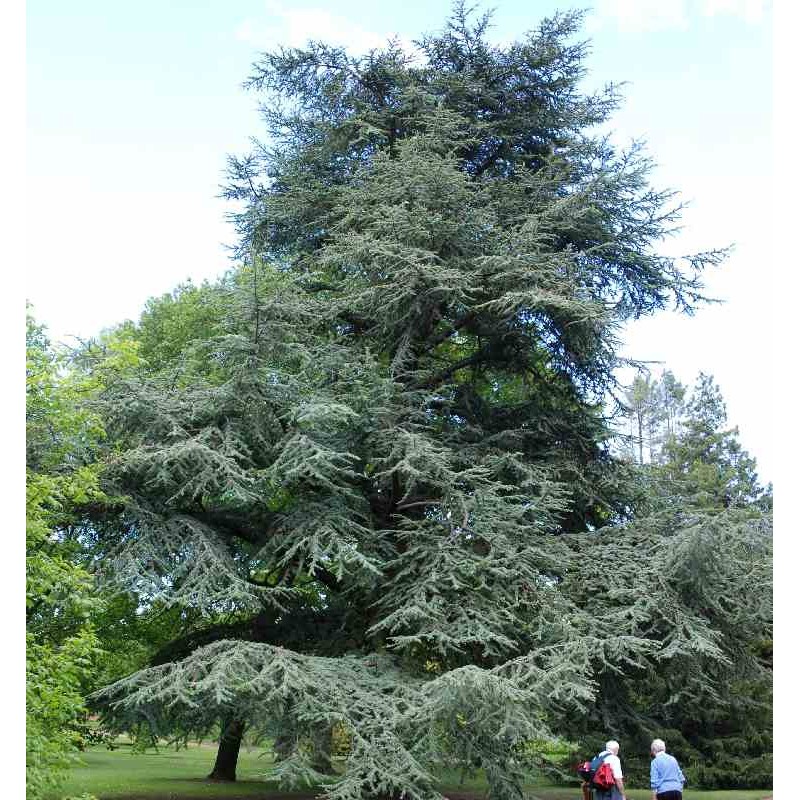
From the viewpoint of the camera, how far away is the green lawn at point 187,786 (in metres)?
18.3

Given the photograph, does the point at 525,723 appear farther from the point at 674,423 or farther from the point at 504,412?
the point at 674,423

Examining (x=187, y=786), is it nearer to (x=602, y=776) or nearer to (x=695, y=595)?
(x=602, y=776)

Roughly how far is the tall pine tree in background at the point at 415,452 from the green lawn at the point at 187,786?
2.15 metres

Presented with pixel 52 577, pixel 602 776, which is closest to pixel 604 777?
pixel 602 776

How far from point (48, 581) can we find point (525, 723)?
5.82m

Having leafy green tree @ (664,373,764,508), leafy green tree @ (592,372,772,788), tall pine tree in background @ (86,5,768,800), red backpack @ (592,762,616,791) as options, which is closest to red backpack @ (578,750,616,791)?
red backpack @ (592,762,616,791)

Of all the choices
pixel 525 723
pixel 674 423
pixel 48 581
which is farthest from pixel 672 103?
pixel 674 423

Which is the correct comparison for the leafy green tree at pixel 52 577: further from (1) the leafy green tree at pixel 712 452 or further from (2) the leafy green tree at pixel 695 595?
(1) the leafy green tree at pixel 712 452

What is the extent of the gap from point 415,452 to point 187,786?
1050 centimetres

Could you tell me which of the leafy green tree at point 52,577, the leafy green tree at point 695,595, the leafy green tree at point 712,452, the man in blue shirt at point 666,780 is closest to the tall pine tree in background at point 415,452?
the leafy green tree at point 695,595

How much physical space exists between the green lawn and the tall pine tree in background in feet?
7.06

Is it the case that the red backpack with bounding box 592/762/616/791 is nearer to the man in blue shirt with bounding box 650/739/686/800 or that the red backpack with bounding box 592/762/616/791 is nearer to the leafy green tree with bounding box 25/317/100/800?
the man in blue shirt with bounding box 650/739/686/800

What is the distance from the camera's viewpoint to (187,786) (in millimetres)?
20609
